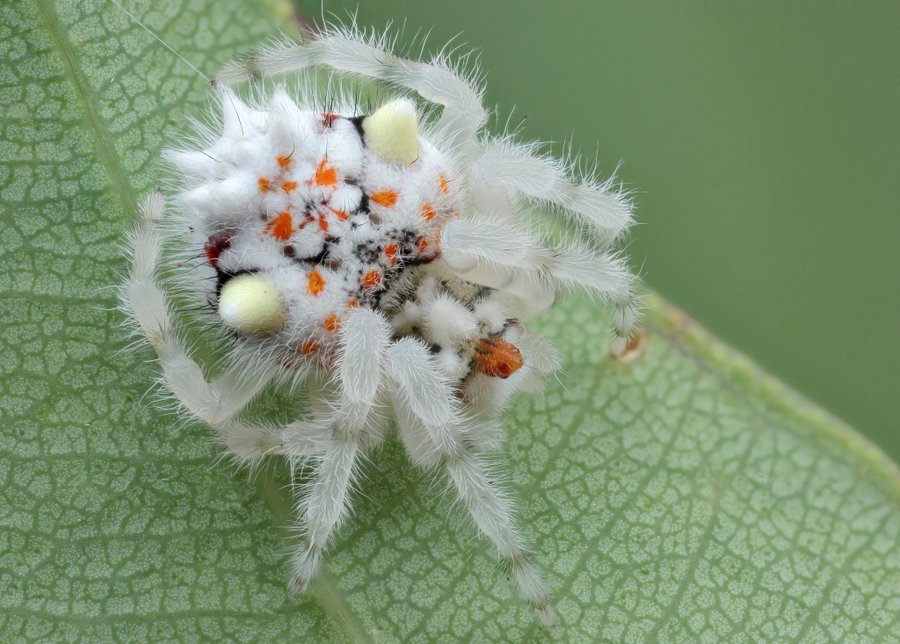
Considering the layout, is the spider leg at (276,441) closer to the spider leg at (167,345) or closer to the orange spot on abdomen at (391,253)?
the spider leg at (167,345)

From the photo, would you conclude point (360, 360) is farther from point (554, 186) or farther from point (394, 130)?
point (554, 186)

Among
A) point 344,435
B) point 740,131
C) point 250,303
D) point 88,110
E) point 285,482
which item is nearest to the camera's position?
point 250,303

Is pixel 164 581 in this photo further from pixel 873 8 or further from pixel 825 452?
pixel 873 8

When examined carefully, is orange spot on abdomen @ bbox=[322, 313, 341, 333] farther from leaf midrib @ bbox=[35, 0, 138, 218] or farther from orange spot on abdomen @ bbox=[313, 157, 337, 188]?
leaf midrib @ bbox=[35, 0, 138, 218]

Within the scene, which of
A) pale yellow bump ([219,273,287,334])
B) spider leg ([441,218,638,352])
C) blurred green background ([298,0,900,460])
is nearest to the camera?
pale yellow bump ([219,273,287,334])

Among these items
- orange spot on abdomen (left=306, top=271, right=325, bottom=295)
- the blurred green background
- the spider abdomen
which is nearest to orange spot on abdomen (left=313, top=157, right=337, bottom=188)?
the spider abdomen

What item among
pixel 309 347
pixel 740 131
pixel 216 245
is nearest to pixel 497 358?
pixel 309 347
